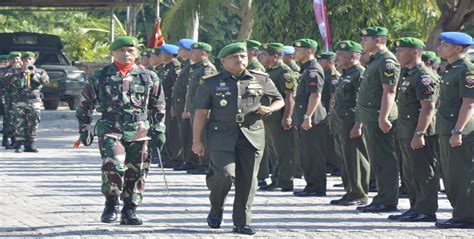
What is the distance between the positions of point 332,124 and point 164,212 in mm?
2468

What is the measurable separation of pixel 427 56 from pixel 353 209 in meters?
2.58

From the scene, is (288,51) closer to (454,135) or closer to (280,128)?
(280,128)

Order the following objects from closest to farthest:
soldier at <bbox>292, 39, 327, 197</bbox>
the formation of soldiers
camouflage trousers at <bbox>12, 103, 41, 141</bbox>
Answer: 1. the formation of soldiers
2. soldier at <bbox>292, 39, 327, 197</bbox>
3. camouflage trousers at <bbox>12, 103, 41, 141</bbox>

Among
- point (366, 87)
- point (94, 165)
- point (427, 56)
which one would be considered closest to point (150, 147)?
point (366, 87)

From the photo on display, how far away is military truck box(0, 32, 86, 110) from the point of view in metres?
34.3

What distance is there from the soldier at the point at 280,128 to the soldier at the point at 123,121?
12.0ft

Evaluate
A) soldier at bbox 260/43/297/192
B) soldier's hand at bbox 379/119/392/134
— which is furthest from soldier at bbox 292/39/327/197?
soldier's hand at bbox 379/119/392/134

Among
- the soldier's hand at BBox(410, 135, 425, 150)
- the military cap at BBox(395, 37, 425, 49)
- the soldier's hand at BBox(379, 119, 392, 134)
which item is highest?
the military cap at BBox(395, 37, 425, 49)

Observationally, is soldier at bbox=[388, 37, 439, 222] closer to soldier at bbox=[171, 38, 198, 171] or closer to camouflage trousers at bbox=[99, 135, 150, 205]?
camouflage trousers at bbox=[99, 135, 150, 205]

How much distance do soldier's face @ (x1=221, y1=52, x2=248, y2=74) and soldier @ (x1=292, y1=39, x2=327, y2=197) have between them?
349 centimetres

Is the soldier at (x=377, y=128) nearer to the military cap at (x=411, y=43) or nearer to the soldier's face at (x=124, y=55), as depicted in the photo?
the military cap at (x=411, y=43)

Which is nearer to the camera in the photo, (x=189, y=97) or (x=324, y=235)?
(x=324, y=235)

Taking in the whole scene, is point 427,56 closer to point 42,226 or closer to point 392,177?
point 392,177

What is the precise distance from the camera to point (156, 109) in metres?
11.9
